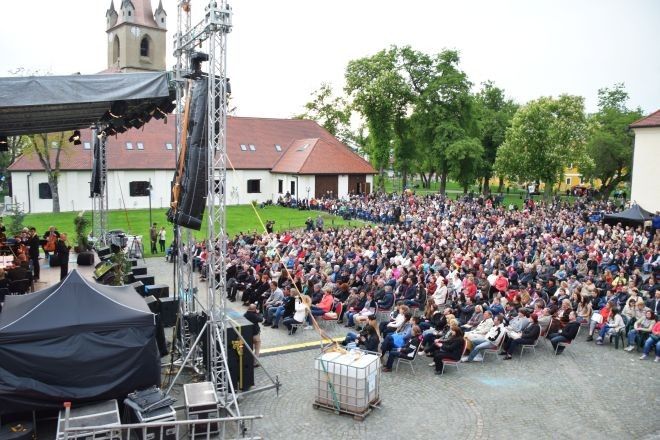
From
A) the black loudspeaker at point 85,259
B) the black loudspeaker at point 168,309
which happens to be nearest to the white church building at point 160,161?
the black loudspeaker at point 85,259

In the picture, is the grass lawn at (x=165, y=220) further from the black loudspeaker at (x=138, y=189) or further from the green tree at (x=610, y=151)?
the green tree at (x=610, y=151)

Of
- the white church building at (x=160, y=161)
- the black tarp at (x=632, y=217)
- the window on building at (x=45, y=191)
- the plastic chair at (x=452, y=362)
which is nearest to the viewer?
the plastic chair at (x=452, y=362)

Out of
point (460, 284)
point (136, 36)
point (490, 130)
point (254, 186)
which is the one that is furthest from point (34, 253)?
point (490, 130)

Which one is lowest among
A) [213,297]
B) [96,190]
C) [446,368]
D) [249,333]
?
[446,368]

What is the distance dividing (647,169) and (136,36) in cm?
4980

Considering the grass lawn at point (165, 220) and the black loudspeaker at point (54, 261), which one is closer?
the black loudspeaker at point (54, 261)

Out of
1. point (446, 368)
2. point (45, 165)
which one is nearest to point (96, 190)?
point (446, 368)

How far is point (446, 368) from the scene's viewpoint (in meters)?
12.0

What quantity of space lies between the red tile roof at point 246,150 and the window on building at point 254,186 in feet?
4.31

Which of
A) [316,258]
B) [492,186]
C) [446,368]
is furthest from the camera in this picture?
[492,186]

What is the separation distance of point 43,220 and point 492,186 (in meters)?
81.4

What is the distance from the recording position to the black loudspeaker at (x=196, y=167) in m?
Answer: 10.1

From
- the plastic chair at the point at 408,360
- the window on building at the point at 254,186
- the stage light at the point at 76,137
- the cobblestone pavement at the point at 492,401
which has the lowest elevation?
the cobblestone pavement at the point at 492,401

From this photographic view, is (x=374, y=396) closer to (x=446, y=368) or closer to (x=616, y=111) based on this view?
(x=446, y=368)
